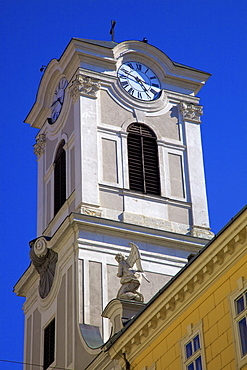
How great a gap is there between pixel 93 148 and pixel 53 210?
3100 mm

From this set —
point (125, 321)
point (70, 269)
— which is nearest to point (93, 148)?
point (70, 269)

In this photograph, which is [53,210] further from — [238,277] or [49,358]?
[238,277]

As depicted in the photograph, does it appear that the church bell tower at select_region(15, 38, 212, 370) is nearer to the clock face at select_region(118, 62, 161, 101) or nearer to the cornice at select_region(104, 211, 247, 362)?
the clock face at select_region(118, 62, 161, 101)

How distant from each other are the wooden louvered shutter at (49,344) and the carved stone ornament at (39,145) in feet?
28.3

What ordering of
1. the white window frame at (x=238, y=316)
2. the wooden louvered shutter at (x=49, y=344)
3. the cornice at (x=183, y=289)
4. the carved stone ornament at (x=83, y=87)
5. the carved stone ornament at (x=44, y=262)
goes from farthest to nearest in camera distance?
the carved stone ornament at (x=83, y=87), the carved stone ornament at (x=44, y=262), the wooden louvered shutter at (x=49, y=344), the cornice at (x=183, y=289), the white window frame at (x=238, y=316)

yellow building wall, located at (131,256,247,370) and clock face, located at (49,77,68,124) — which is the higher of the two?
clock face, located at (49,77,68,124)

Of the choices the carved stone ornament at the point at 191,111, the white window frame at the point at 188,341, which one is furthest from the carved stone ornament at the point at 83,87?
the white window frame at the point at 188,341

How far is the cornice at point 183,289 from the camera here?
767 inches

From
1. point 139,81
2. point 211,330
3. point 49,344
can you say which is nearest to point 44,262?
point 49,344

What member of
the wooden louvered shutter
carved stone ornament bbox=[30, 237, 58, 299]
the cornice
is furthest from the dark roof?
the cornice

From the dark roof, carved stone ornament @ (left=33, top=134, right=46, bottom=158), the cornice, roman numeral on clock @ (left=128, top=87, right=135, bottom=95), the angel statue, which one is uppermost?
the dark roof

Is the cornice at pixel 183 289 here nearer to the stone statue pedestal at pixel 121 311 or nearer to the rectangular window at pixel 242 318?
the rectangular window at pixel 242 318

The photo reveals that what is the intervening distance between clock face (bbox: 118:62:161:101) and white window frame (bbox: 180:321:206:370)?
57.4ft

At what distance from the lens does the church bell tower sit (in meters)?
31.4
